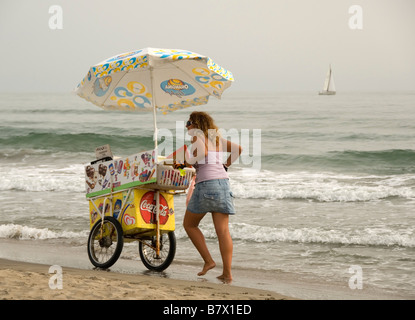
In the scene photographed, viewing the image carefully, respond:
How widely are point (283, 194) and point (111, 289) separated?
911 centimetres

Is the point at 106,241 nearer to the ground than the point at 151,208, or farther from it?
nearer to the ground

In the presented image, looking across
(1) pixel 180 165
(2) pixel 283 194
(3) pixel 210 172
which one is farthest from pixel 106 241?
(2) pixel 283 194

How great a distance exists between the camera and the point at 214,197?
604 centimetres

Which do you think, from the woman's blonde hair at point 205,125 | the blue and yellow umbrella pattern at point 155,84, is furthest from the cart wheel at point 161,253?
the blue and yellow umbrella pattern at point 155,84

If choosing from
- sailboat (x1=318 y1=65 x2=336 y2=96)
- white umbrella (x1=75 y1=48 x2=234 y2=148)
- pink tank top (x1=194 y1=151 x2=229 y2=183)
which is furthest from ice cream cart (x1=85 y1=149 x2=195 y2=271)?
sailboat (x1=318 y1=65 x2=336 y2=96)

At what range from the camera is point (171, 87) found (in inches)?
291

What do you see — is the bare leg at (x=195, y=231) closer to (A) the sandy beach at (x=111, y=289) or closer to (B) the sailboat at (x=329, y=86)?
(A) the sandy beach at (x=111, y=289)

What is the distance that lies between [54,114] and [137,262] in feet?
101

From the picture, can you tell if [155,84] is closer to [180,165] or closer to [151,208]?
[151,208]

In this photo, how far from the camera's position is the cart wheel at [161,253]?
6.91m

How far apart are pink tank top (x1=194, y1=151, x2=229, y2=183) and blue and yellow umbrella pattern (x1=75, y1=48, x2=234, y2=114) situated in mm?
996

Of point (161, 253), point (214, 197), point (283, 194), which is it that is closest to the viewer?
point (214, 197)
